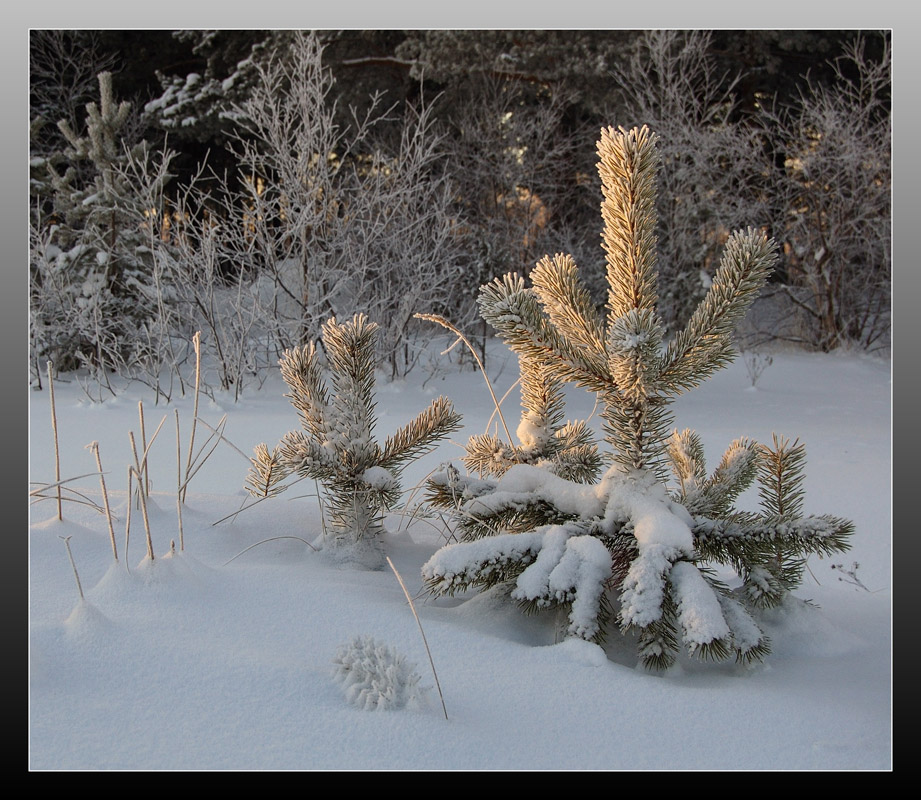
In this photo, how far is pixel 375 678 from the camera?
1396 millimetres

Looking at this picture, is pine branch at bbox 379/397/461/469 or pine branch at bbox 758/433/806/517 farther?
pine branch at bbox 379/397/461/469

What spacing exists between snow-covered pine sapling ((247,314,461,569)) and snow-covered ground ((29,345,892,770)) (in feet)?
0.40

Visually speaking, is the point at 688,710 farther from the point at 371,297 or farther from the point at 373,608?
the point at 371,297

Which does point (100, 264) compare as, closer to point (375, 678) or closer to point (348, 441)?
point (348, 441)

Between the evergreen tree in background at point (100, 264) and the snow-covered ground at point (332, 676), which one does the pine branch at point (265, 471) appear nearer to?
the snow-covered ground at point (332, 676)

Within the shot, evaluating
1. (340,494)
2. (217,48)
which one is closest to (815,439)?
(340,494)

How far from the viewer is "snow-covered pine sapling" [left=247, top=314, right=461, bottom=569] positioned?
2004 millimetres

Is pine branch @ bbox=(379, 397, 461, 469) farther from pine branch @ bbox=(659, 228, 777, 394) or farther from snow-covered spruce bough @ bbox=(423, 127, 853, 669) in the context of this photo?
pine branch @ bbox=(659, 228, 777, 394)

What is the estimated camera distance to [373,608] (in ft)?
5.60

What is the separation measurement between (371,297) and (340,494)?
645 centimetres

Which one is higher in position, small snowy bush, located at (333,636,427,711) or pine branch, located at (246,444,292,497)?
pine branch, located at (246,444,292,497)

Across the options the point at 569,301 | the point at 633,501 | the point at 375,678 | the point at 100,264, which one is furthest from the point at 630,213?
the point at 100,264

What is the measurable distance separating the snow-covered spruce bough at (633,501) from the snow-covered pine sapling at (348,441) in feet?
0.65

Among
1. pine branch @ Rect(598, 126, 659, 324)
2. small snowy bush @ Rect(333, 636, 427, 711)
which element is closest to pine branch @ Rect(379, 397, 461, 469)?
pine branch @ Rect(598, 126, 659, 324)
